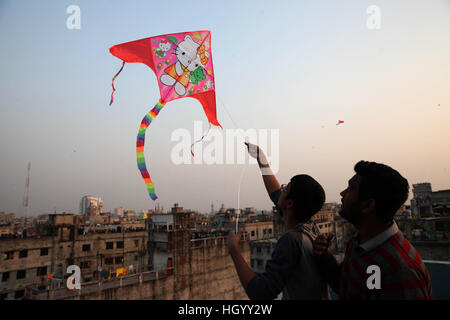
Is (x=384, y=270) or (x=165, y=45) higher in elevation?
(x=165, y=45)

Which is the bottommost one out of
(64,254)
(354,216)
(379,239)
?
(64,254)

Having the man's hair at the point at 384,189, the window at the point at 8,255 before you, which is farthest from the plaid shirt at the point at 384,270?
the window at the point at 8,255

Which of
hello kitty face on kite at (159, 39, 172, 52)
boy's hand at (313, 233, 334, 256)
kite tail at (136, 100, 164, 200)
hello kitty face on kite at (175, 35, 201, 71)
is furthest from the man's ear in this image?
hello kitty face on kite at (159, 39, 172, 52)

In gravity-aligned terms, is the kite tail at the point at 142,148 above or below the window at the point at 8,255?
above

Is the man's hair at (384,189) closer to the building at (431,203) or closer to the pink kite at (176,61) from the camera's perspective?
the pink kite at (176,61)

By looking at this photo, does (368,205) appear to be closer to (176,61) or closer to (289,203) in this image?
(289,203)

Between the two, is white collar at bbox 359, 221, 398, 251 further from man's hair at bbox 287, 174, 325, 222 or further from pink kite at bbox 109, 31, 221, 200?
pink kite at bbox 109, 31, 221, 200

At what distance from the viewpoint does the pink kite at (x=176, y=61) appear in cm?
483

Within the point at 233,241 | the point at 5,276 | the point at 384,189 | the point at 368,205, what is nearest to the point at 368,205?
the point at 368,205

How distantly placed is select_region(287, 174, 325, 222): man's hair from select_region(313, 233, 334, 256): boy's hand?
0.62 ft

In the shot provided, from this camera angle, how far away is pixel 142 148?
451cm

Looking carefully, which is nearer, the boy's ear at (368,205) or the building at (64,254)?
the boy's ear at (368,205)

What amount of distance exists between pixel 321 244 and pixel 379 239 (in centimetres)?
32

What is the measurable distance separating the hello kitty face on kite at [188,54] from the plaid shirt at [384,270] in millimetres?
4141
